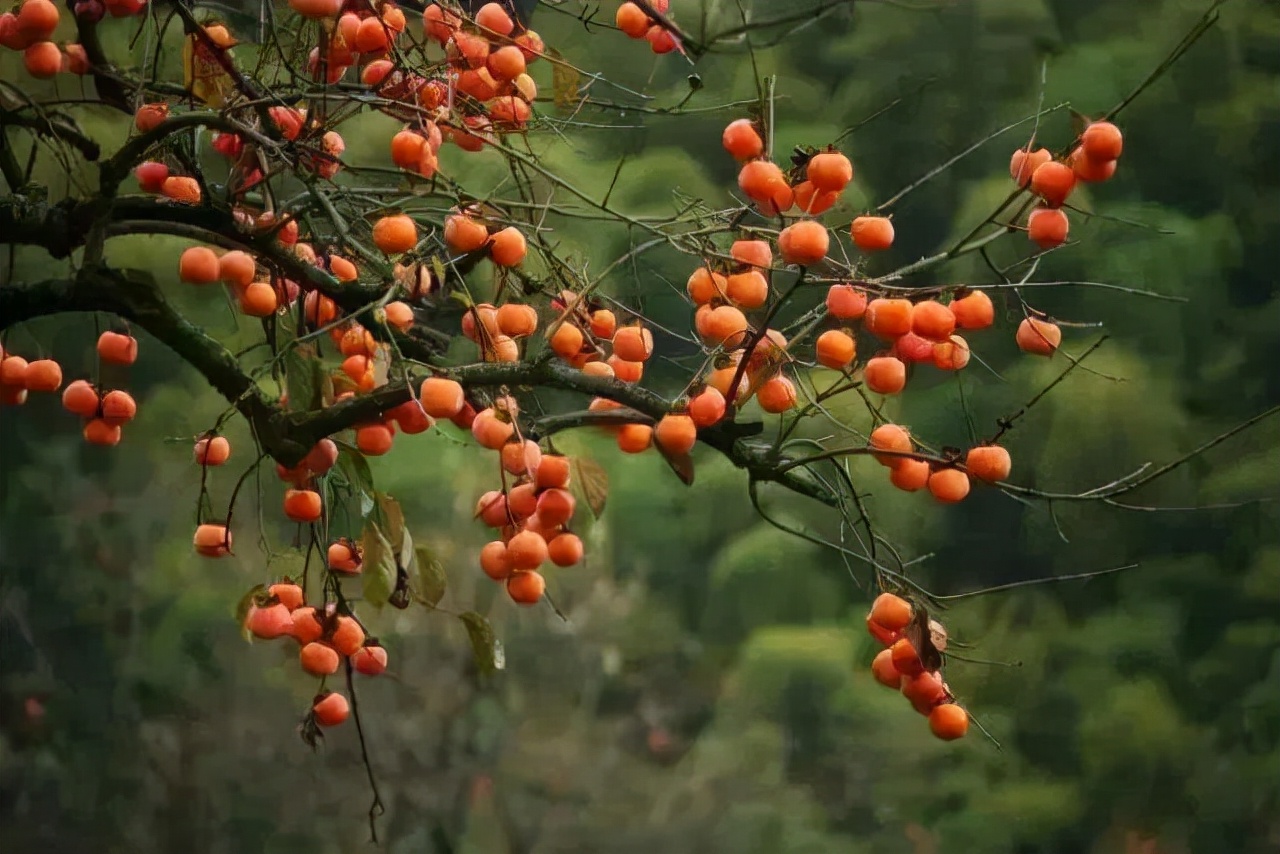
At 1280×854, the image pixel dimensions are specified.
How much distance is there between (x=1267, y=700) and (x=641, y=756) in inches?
31.1

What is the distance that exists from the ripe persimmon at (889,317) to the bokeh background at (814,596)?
2.13ft

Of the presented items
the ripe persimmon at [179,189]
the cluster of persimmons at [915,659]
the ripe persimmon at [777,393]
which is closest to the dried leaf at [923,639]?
the cluster of persimmons at [915,659]

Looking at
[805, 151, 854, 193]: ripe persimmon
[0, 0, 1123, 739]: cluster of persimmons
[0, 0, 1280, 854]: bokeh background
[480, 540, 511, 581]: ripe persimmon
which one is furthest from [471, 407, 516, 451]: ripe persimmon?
[0, 0, 1280, 854]: bokeh background

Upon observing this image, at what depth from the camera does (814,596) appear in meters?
1.73

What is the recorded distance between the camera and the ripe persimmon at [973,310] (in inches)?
42.5

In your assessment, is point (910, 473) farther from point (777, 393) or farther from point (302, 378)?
point (302, 378)

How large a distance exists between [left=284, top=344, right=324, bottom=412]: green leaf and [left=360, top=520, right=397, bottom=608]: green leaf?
0.13m

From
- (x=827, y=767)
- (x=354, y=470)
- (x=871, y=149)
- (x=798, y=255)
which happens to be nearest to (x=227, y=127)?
(x=354, y=470)

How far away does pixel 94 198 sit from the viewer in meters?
1.18

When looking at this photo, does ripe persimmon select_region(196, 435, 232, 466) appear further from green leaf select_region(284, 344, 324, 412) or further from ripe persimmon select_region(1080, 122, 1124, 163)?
ripe persimmon select_region(1080, 122, 1124, 163)

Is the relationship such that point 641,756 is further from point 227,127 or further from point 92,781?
point 227,127

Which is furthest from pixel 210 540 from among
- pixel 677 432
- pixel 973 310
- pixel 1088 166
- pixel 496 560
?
pixel 1088 166

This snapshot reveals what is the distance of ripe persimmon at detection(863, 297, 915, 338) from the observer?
3.46 feet

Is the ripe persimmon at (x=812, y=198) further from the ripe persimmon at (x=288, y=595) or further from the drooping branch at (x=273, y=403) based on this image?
the ripe persimmon at (x=288, y=595)
